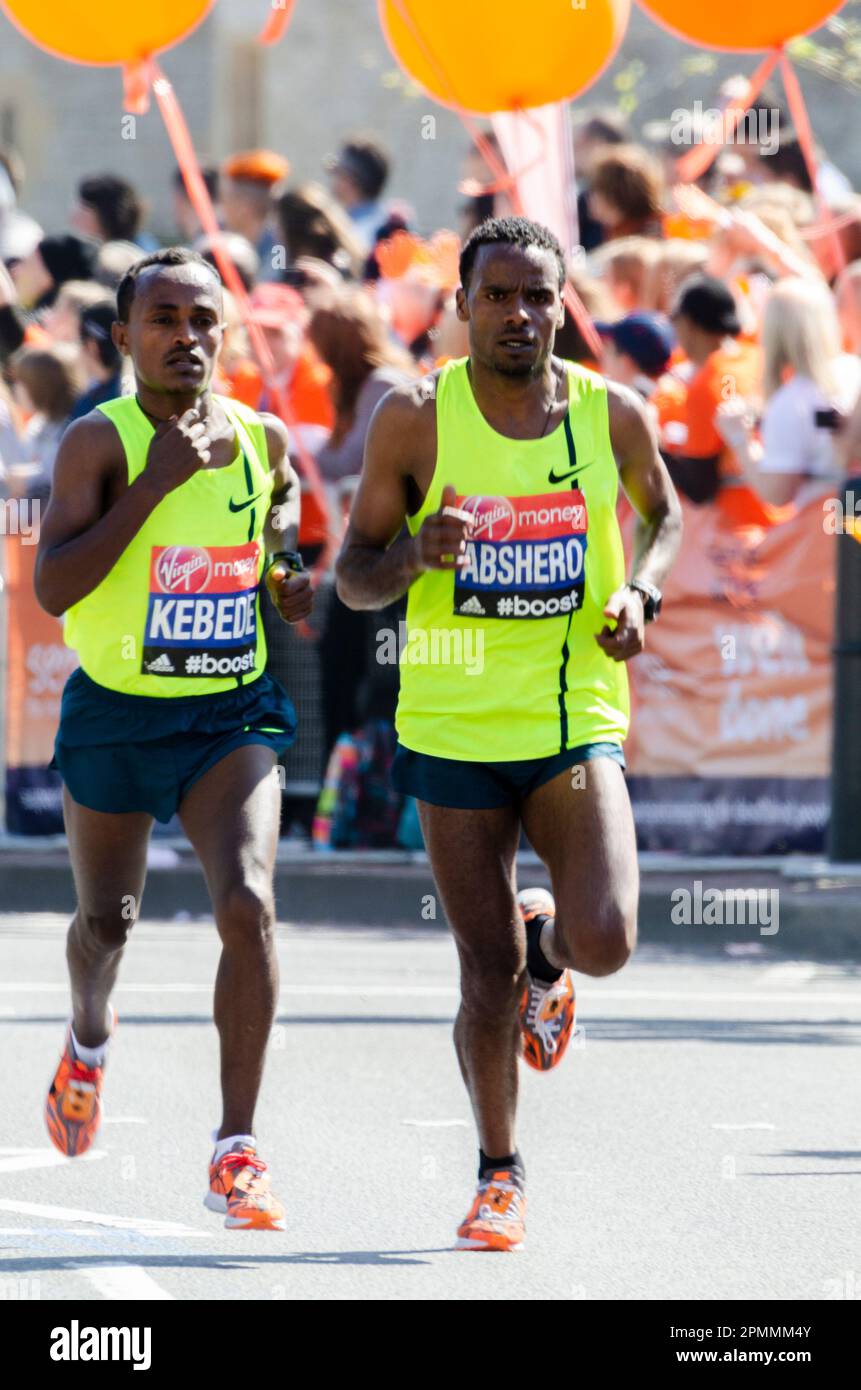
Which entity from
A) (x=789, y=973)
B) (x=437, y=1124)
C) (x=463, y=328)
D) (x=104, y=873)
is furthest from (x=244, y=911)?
(x=463, y=328)

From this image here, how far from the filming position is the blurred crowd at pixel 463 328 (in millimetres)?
10961

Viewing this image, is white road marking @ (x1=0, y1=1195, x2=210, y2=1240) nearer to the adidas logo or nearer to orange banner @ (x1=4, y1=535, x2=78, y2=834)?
the adidas logo

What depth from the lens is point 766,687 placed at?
36.6ft

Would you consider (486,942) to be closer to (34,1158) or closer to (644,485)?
(644,485)

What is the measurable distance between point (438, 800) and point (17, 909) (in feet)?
20.5

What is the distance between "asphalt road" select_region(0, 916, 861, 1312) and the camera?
532 cm

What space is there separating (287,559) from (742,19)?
560 centimetres

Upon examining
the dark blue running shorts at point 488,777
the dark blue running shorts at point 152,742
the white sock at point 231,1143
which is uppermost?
the dark blue running shorts at point 152,742

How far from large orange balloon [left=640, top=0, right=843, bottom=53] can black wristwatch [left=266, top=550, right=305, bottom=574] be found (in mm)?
5401

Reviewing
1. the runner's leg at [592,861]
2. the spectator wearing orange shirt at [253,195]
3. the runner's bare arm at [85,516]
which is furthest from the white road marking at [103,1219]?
the spectator wearing orange shirt at [253,195]

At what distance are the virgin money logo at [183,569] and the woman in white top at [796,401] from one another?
17.7ft

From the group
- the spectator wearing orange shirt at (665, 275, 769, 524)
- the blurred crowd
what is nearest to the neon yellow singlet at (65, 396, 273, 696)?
the blurred crowd

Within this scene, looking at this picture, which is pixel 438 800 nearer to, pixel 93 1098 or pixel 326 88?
pixel 93 1098

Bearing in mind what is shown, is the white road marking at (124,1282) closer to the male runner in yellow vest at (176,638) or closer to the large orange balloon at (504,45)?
the male runner in yellow vest at (176,638)
